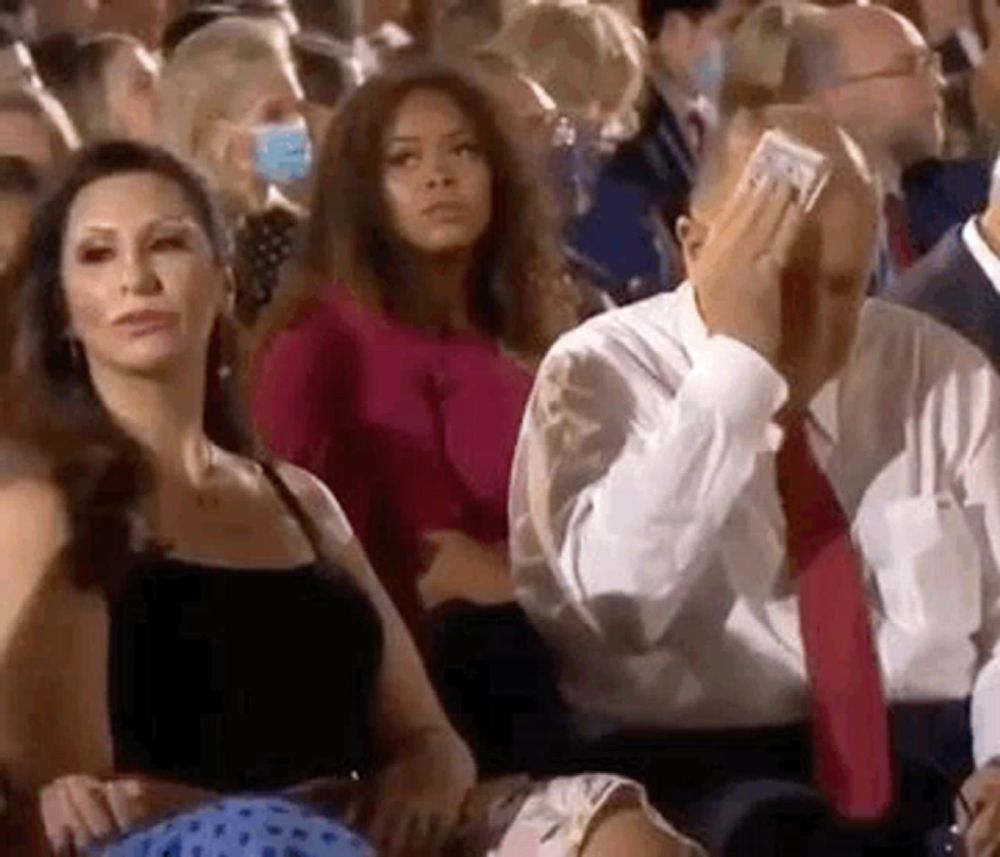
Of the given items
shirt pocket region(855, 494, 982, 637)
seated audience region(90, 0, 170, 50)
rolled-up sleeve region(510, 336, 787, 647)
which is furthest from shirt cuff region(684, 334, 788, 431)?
seated audience region(90, 0, 170, 50)

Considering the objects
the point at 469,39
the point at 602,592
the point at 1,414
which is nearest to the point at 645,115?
the point at 469,39

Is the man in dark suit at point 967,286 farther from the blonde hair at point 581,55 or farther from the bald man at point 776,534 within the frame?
the blonde hair at point 581,55

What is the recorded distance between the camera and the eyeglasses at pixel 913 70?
5.44 feet

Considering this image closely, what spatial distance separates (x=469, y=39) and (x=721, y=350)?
0.35 metres

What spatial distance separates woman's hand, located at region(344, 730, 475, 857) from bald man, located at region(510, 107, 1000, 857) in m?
0.09

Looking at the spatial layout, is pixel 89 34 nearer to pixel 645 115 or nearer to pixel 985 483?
pixel 645 115

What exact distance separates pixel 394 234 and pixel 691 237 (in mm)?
154

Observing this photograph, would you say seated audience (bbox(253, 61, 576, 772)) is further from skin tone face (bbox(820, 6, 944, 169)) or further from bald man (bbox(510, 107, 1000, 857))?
skin tone face (bbox(820, 6, 944, 169))

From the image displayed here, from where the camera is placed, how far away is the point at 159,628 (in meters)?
1.32

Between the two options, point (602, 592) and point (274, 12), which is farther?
point (274, 12)

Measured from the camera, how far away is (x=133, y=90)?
5.24 ft

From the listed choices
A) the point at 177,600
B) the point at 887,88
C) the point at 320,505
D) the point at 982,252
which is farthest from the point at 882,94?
the point at 177,600

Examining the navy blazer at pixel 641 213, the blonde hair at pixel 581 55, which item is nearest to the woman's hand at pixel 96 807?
the navy blazer at pixel 641 213

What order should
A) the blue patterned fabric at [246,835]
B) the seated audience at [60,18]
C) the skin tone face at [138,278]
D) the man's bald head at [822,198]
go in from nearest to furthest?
the blue patterned fabric at [246,835], the skin tone face at [138,278], the man's bald head at [822,198], the seated audience at [60,18]
